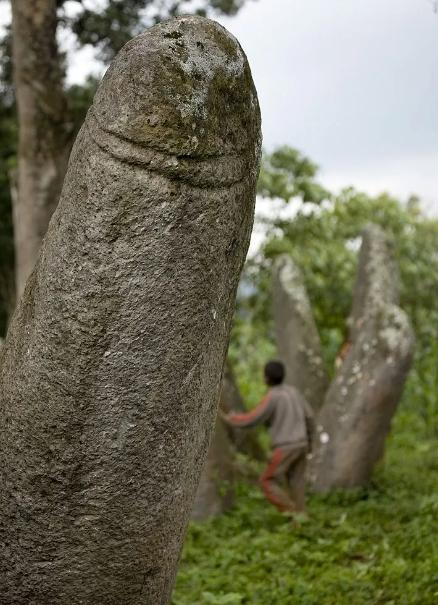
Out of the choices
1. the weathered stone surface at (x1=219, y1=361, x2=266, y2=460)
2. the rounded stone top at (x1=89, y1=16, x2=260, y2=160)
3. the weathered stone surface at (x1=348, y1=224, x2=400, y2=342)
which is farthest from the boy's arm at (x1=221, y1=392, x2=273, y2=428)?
the rounded stone top at (x1=89, y1=16, x2=260, y2=160)

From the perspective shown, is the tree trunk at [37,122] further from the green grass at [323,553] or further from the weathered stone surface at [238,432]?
the green grass at [323,553]

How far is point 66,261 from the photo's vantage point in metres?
3.13

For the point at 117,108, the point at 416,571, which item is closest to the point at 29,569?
the point at 117,108

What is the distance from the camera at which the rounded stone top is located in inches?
120

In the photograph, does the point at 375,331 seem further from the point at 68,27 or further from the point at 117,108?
the point at 117,108

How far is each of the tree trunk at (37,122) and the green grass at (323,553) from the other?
12.5ft

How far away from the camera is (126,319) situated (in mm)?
3131

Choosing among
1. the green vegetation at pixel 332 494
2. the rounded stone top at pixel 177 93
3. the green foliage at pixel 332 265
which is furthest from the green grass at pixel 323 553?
the green foliage at pixel 332 265

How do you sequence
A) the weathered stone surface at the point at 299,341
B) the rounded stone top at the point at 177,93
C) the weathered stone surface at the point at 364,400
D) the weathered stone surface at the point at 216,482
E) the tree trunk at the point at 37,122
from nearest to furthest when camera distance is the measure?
1. the rounded stone top at the point at 177,93
2. the weathered stone surface at the point at 216,482
3. the weathered stone surface at the point at 364,400
4. the tree trunk at the point at 37,122
5. the weathered stone surface at the point at 299,341

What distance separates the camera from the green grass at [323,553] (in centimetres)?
577

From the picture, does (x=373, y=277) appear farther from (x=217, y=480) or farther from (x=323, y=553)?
(x=323, y=553)

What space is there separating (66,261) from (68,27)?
379 inches

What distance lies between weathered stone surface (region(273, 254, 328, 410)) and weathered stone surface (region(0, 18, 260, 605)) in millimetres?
8817

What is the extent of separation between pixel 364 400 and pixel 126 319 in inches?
300
